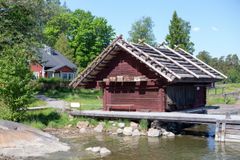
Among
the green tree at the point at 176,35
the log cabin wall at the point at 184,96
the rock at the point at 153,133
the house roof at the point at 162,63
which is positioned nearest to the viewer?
the rock at the point at 153,133

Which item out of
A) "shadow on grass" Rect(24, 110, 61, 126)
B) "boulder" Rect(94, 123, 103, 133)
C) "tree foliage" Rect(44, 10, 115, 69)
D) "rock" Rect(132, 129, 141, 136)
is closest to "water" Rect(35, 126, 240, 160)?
"rock" Rect(132, 129, 141, 136)

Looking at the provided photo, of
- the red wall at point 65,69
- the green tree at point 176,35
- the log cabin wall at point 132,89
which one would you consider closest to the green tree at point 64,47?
the red wall at point 65,69

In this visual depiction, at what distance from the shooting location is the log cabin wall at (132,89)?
29906mm

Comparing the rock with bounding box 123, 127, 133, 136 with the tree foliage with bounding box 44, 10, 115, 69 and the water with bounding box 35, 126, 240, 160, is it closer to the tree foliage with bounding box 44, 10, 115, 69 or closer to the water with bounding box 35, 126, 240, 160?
the water with bounding box 35, 126, 240, 160

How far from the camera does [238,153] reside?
20.1m

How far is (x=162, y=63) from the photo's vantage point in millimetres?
Result: 28547

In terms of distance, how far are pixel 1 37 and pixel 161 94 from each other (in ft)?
54.5

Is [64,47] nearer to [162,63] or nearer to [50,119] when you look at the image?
[50,119]

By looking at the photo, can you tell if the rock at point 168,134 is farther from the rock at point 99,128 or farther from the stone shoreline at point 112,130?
the rock at point 99,128

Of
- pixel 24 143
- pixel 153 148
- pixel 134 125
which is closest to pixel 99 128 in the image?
pixel 134 125

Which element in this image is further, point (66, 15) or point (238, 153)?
point (66, 15)

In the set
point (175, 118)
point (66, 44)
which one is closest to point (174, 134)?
point (175, 118)

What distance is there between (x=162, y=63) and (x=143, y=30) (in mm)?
74691

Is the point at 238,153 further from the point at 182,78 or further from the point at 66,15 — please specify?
the point at 66,15
